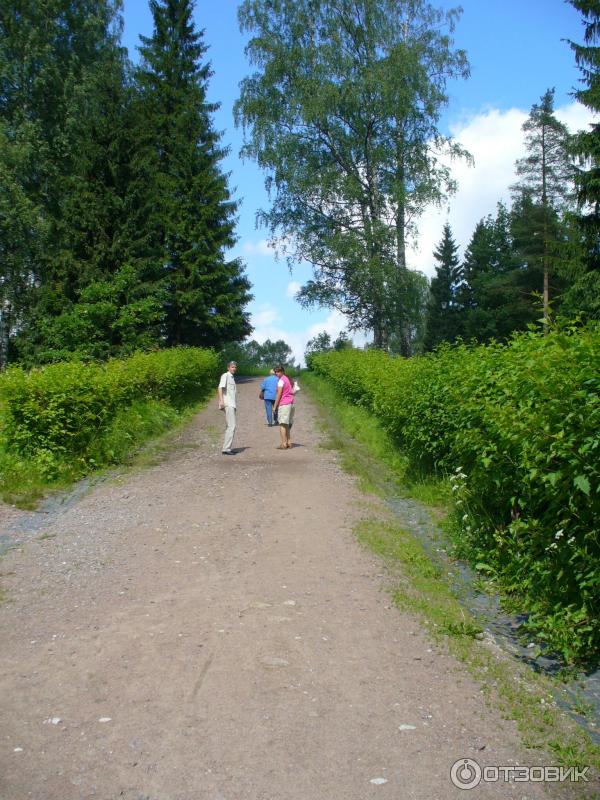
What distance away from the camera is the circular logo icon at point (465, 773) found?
3.58 metres

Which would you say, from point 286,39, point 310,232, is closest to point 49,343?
point 310,232

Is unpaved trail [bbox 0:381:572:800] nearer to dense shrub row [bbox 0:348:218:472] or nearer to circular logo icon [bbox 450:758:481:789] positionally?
circular logo icon [bbox 450:758:481:789]

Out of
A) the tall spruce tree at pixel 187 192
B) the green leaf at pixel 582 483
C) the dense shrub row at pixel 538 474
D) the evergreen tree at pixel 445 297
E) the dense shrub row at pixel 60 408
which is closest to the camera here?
the green leaf at pixel 582 483

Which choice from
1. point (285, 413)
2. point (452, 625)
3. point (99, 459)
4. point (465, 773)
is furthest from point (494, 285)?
point (465, 773)

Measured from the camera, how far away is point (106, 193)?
87.1ft

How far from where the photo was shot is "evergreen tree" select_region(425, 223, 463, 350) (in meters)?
66.6

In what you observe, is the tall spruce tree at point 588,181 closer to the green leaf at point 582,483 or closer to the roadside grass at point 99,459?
the roadside grass at point 99,459

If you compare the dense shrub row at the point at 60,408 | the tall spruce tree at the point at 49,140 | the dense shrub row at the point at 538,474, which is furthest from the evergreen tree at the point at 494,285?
the dense shrub row at the point at 538,474

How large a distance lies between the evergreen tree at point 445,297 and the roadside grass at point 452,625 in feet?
181

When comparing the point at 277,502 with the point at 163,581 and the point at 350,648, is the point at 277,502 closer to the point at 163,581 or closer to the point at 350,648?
the point at 163,581

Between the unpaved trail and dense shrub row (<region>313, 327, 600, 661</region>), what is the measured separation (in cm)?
102

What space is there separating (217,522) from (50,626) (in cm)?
329

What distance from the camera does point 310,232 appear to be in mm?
30391

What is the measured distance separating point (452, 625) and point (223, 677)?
76.9 inches
